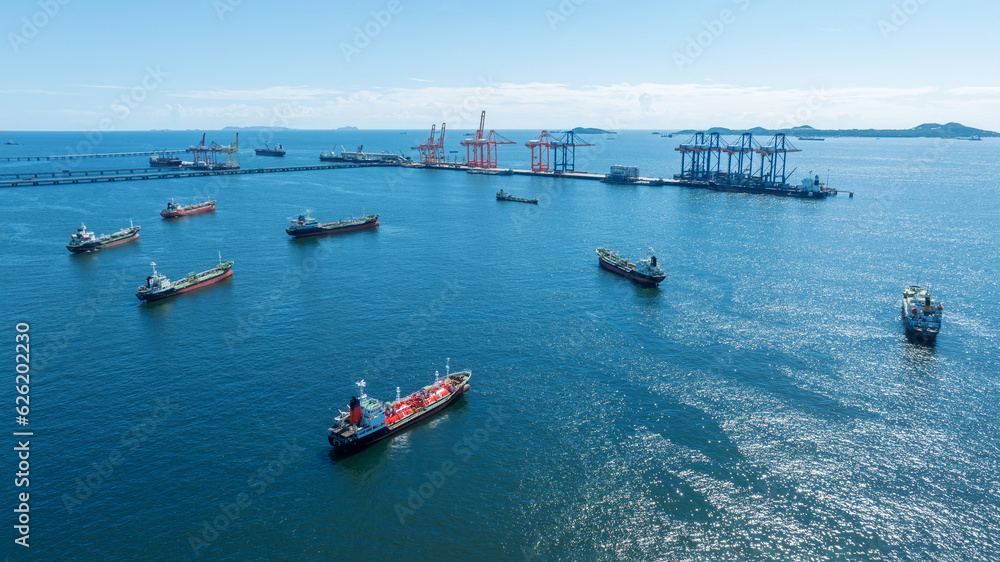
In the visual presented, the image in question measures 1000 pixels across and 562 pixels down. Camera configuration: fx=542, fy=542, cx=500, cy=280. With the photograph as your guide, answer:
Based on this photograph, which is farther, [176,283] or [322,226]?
[322,226]

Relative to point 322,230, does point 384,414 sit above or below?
below

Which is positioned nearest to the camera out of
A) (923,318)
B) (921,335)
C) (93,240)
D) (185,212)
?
(921,335)

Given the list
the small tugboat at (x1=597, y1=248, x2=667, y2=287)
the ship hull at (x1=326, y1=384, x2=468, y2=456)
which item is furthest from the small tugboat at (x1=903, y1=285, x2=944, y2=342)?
the ship hull at (x1=326, y1=384, x2=468, y2=456)

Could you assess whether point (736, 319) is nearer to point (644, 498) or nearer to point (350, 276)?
point (644, 498)

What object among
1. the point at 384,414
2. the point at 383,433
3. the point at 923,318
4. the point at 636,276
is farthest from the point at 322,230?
the point at 923,318

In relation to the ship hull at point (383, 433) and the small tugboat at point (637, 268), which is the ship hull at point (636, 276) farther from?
the ship hull at point (383, 433)

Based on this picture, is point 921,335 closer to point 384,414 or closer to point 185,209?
point 384,414

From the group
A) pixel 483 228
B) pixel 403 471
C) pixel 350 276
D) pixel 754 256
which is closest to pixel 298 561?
pixel 403 471
